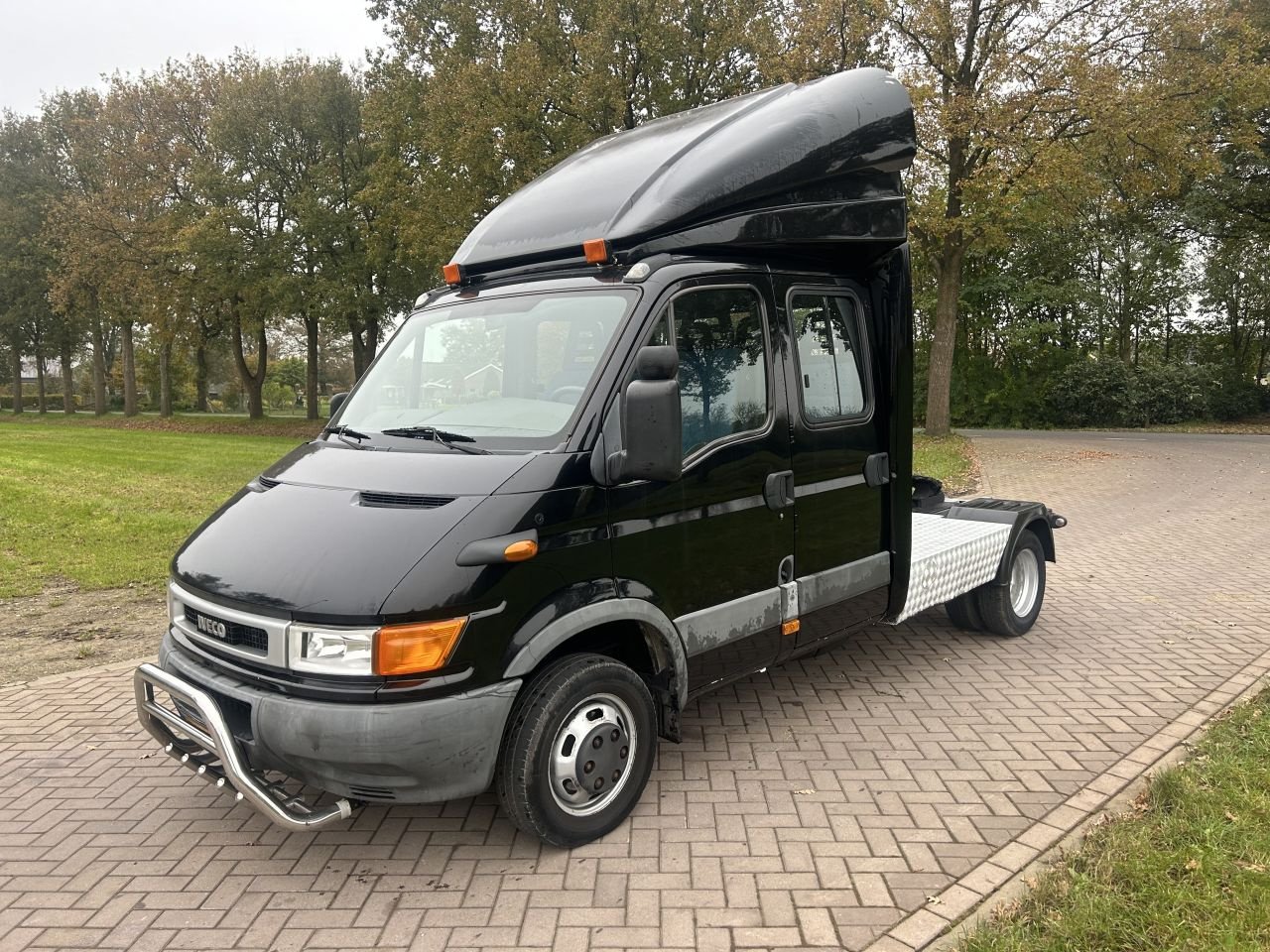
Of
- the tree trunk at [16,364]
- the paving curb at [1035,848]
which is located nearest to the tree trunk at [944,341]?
the paving curb at [1035,848]

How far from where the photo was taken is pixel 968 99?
16.7 metres

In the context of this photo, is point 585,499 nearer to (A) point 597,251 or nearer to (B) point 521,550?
(B) point 521,550

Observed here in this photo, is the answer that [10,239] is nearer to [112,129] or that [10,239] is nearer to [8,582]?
[112,129]

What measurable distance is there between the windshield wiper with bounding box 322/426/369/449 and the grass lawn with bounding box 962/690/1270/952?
306cm

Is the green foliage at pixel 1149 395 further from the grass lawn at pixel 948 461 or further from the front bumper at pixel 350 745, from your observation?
the front bumper at pixel 350 745

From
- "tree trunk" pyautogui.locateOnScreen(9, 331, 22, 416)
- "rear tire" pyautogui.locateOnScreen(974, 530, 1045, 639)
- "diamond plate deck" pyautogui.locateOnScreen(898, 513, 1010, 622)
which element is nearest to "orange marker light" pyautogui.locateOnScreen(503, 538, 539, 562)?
"diamond plate deck" pyautogui.locateOnScreen(898, 513, 1010, 622)

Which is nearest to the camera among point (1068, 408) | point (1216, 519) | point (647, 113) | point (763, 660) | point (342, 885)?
point (342, 885)

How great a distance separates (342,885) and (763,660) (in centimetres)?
211

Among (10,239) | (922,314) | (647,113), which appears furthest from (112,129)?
(922,314)

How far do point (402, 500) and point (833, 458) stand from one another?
7.44ft

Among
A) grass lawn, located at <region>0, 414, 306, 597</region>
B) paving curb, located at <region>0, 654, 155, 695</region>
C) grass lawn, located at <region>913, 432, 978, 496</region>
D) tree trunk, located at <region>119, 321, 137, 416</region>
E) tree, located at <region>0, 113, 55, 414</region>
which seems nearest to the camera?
paving curb, located at <region>0, 654, 155, 695</region>

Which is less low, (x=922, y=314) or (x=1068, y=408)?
(x=922, y=314)

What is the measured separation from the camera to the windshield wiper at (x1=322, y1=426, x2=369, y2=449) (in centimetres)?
382

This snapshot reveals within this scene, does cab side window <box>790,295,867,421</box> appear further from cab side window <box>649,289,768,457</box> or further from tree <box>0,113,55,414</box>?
tree <box>0,113,55,414</box>
